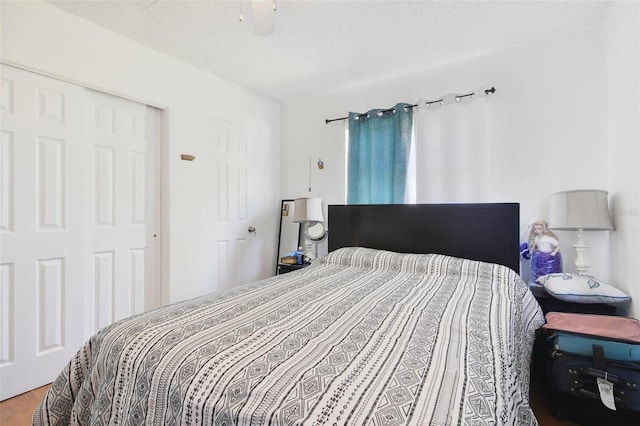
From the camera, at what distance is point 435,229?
Answer: 2.48m

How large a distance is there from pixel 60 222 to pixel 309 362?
82.0 inches

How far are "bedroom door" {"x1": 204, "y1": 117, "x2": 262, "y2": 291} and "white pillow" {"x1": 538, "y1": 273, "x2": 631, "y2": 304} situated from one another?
2.66 m

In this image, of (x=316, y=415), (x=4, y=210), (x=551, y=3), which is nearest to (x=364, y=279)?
(x=316, y=415)

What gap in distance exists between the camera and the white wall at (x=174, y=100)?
187cm

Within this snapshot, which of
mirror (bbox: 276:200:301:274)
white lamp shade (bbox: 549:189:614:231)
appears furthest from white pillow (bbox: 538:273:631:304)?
mirror (bbox: 276:200:301:274)

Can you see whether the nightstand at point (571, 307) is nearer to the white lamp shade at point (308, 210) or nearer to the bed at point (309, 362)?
the bed at point (309, 362)

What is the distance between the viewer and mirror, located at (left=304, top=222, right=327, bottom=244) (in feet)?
10.5

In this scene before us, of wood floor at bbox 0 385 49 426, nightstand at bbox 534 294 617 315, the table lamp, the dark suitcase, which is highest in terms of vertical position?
the table lamp

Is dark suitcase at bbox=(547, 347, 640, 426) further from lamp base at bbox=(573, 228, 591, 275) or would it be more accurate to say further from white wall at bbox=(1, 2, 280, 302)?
white wall at bbox=(1, 2, 280, 302)

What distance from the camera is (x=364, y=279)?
6.42 ft

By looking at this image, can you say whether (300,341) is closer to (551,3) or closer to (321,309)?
(321,309)

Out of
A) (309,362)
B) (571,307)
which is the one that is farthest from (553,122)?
(309,362)

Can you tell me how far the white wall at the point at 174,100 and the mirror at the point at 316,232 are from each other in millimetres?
524

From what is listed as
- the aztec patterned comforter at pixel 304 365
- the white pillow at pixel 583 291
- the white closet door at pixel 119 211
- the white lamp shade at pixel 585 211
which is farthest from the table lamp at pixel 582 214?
the white closet door at pixel 119 211
